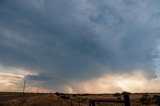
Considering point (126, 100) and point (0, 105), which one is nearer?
point (126, 100)

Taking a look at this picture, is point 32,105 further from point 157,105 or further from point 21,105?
point 157,105

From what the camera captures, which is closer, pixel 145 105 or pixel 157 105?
pixel 157 105

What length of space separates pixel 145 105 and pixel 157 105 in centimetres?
390

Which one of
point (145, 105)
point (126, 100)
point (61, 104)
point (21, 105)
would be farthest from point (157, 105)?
point (126, 100)

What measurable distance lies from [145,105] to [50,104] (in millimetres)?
19606

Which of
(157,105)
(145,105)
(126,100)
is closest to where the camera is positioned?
(126,100)

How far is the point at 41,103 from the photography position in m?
57.3

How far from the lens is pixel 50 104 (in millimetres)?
56219

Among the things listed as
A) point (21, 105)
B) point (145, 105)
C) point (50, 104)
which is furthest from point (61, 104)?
point (145, 105)

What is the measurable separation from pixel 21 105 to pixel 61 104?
8.30m

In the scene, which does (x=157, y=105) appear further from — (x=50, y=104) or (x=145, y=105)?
(x=50, y=104)

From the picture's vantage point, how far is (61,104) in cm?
5488

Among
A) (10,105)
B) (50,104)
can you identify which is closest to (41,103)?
(50,104)

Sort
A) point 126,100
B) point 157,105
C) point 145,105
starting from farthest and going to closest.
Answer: point 145,105 → point 157,105 → point 126,100
